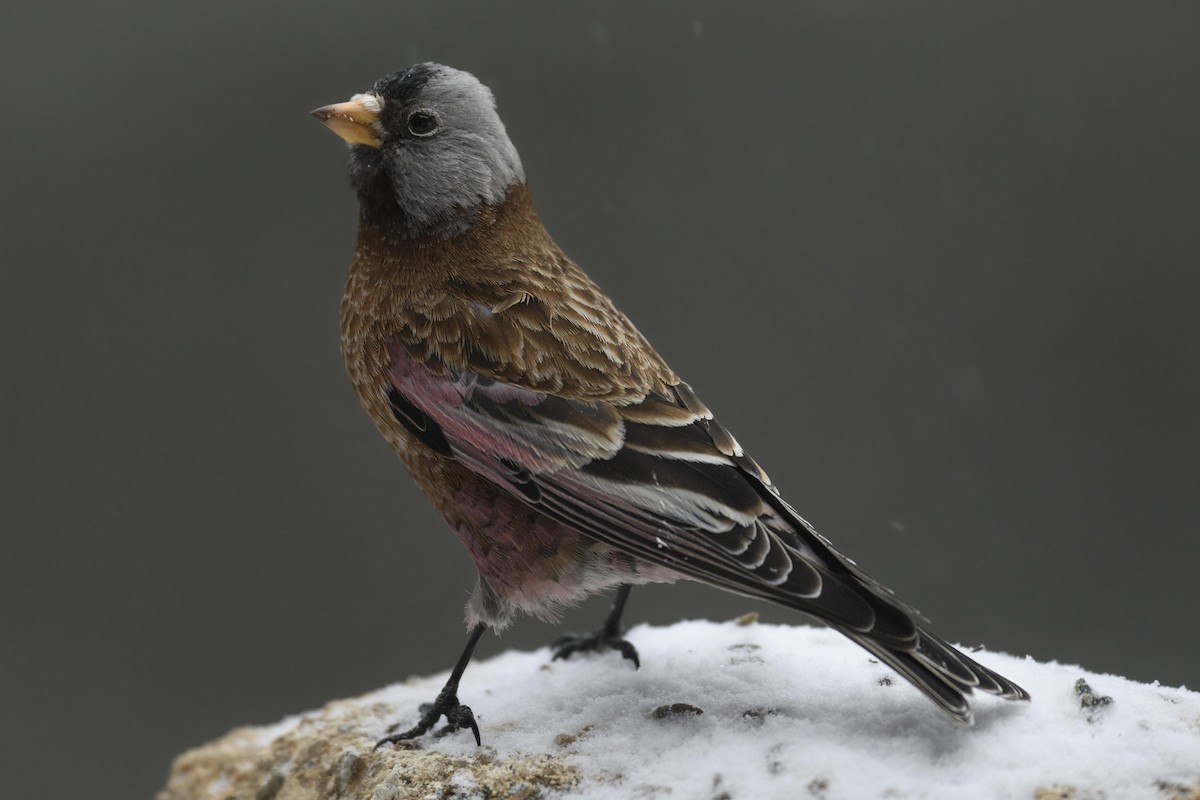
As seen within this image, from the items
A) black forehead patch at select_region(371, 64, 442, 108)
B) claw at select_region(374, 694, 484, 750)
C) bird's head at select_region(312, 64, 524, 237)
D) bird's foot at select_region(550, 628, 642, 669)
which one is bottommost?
claw at select_region(374, 694, 484, 750)

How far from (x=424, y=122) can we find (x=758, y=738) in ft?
7.96

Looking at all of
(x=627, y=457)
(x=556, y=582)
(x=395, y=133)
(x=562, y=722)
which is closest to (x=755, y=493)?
(x=627, y=457)

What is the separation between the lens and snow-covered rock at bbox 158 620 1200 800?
3.04 meters

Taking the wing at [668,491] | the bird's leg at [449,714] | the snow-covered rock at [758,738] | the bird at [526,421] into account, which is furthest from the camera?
the bird's leg at [449,714]

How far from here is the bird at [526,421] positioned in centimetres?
329

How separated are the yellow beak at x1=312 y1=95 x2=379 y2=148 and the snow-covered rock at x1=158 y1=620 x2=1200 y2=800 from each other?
2.04 m

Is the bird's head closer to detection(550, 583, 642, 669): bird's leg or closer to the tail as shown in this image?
detection(550, 583, 642, 669): bird's leg

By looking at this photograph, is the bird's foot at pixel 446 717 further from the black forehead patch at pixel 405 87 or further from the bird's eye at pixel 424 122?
the black forehead patch at pixel 405 87

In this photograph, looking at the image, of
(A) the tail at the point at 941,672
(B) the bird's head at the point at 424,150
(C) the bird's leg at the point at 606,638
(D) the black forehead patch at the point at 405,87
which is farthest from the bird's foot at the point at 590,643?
(D) the black forehead patch at the point at 405,87

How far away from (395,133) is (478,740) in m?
2.14

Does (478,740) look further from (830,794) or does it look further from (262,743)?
(262,743)

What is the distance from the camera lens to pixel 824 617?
3.15 metres

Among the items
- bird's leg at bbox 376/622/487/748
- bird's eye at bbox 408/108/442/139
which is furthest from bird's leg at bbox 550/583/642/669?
bird's eye at bbox 408/108/442/139

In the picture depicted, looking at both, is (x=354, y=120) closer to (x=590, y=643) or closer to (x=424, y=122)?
(x=424, y=122)
